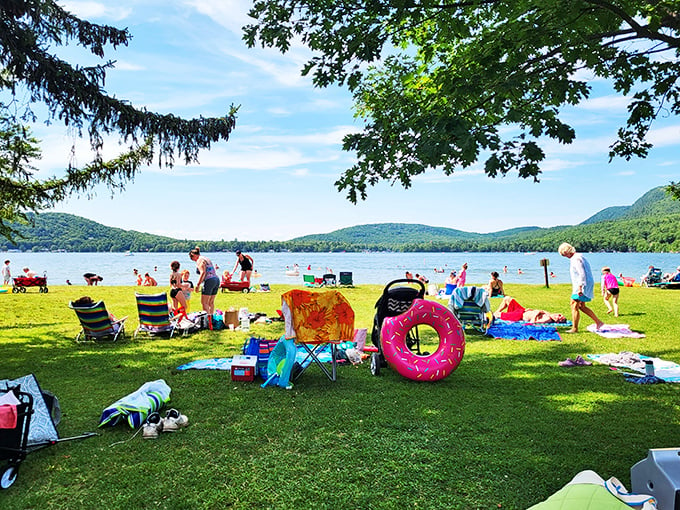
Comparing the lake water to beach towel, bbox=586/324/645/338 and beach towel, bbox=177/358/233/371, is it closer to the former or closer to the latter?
beach towel, bbox=586/324/645/338

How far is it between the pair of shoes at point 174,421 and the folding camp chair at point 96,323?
527 cm

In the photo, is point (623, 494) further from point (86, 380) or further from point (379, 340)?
point (86, 380)

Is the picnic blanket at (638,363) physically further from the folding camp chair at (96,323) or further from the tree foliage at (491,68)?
the folding camp chair at (96,323)

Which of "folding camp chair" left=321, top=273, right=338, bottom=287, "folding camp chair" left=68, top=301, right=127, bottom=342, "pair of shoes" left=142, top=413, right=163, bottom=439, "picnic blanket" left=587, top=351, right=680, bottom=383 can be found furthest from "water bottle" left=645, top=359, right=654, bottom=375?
"folding camp chair" left=321, top=273, right=338, bottom=287

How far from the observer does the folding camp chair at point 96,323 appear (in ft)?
29.8

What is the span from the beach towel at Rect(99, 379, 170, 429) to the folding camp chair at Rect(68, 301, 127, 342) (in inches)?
186

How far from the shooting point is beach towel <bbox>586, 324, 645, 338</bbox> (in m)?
9.48

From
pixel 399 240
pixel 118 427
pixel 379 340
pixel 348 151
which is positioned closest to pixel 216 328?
pixel 379 340

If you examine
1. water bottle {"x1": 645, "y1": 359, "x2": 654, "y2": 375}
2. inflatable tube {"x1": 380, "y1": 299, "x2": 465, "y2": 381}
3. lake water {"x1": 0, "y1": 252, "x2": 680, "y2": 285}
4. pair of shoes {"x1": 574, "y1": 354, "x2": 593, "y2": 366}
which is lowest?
lake water {"x1": 0, "y1": 252, "x2": 680, "y2": 285}

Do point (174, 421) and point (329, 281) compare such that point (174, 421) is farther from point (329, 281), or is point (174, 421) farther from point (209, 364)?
point (329, 281)

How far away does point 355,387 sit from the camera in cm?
615

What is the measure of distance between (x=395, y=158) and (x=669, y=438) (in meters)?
4.05

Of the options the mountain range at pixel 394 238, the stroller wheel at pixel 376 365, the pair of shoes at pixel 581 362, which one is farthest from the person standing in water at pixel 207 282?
the mountain range at pixel 394 238

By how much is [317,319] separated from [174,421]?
237 cm
